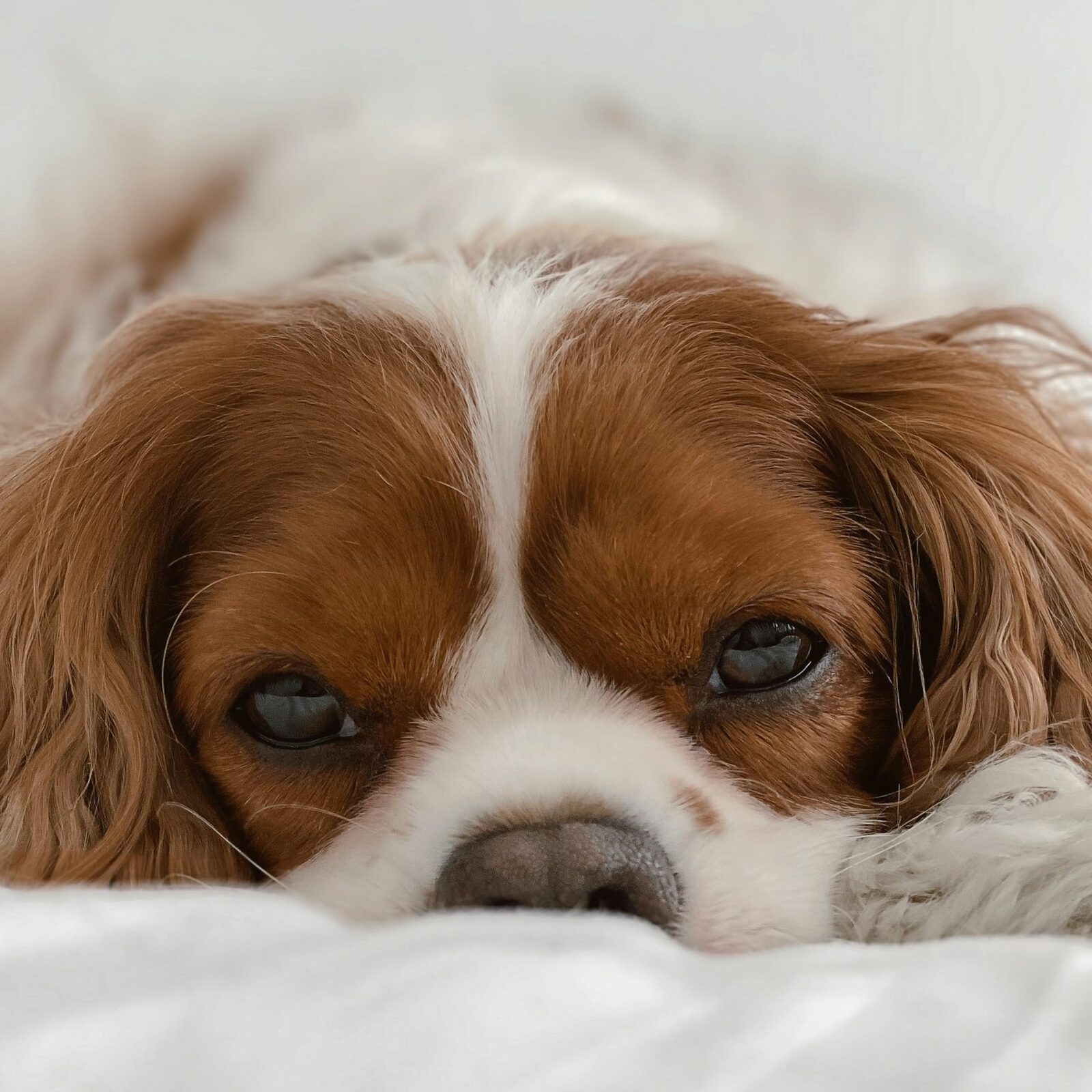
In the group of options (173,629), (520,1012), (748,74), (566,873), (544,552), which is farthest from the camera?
(748,74)

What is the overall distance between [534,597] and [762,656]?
0.82ft

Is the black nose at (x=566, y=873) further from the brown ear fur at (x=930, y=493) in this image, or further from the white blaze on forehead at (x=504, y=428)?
the brown ear fur at (x=930, y=493)

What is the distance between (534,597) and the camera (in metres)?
1.46

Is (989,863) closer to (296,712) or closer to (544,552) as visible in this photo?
(544,552)

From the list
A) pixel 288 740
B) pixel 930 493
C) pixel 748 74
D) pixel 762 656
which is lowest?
pixel 288 740

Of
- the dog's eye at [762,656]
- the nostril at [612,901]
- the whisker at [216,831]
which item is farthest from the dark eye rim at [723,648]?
the whisker at [216,831]

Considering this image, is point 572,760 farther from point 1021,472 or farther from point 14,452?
point 14,452

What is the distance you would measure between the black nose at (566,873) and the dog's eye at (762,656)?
24 centimetres

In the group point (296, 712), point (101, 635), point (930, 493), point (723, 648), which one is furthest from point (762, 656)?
point (101, 635)

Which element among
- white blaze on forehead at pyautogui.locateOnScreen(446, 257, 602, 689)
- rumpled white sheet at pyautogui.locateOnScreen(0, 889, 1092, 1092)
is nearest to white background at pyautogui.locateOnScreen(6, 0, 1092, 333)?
white blaze on forehead at pyautogui.locateOnScreen(446, 257, 602, 689)

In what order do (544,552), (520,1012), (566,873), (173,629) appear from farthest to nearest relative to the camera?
(173,629)
(544,552)
(566,873)
(520,1012)

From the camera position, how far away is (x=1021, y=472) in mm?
1674

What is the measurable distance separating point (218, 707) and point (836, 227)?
6.33 ft

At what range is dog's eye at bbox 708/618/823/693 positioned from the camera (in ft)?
4.79
